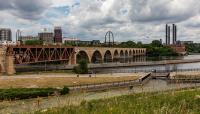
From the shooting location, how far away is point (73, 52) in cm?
16475

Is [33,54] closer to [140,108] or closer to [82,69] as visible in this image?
[82,69]

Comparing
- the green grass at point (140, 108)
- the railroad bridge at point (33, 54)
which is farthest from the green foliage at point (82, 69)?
the green grass at point (140, 108)

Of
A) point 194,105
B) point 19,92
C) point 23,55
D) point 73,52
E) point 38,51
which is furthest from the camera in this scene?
point 73,52

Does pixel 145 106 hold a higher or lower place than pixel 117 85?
higher

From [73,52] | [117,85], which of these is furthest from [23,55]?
[117,85]

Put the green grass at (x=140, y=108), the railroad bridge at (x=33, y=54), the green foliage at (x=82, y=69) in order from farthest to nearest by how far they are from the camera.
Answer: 1. the green foliage at (x=82, y=69)
2. the railroad bridge at (x=33, y=54)
3. the green grass at (x=140, y=108)

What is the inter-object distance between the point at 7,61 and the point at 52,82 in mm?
35324

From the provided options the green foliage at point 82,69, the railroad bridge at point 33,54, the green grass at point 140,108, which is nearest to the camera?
the green grass at point 140,108

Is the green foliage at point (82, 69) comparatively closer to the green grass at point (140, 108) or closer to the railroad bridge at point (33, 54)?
Result: the railroad bridge at point (33, 54)

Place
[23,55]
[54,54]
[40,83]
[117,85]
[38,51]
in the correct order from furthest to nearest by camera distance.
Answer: [54,54]
[38,51]
[23,55]
[40,83]
[117,85]

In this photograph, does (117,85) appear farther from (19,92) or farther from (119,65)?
(119,65)

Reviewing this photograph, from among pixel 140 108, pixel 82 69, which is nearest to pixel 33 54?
pixel 82 69

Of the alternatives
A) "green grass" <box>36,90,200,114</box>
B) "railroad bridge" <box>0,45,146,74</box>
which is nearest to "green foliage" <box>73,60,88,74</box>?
"railroad bridge" <box>0,45,146,74</box>

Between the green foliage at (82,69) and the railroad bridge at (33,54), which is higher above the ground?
the railroad bridge at (33,54)
